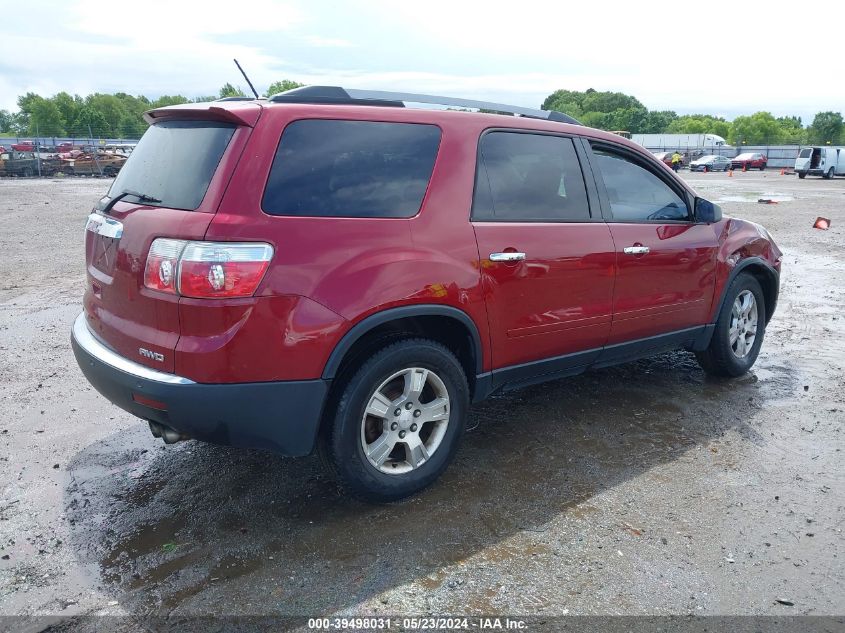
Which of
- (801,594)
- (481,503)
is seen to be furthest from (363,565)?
(801,594)

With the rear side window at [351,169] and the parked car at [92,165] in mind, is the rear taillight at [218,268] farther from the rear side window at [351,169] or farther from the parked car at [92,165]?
the parked car at [92,165]

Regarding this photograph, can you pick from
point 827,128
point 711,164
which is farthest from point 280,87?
point 827,128

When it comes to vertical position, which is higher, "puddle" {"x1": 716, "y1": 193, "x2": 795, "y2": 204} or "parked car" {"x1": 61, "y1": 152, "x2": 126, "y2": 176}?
"puddle" {"x1": 716, "y1": 193, "x2": 795, "y2": 204}

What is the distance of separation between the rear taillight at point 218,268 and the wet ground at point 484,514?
1.20 meters

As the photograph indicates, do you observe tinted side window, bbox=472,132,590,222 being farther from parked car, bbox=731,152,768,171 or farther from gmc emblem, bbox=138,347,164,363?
parked car, bbox=731,152,768,171

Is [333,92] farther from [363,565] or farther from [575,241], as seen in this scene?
[363,565]

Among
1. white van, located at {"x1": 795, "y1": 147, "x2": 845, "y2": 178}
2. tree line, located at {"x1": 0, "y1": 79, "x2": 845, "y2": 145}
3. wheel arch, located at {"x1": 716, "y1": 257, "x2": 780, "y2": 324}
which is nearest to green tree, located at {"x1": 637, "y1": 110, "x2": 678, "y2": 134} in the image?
tree line, located at {"x1": 0, "y1": 79, "x2": 845, "y2": 145}

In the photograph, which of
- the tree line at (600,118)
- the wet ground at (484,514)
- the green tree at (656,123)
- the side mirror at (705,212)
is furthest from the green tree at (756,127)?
the wet ground at (484,514)

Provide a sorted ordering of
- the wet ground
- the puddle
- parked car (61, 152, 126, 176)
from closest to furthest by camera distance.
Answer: the wet ground, the puddle, parked car (61, 152, 126, 176)

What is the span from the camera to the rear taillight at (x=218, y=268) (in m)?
2.89

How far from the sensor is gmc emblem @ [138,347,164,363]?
119 inches

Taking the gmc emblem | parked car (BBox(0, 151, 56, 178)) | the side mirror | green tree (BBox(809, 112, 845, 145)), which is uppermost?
green tree (BBox(809, 112, 845, 145))

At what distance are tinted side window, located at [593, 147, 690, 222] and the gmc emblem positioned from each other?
9.25 feet

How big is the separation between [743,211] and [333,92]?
723 inches
